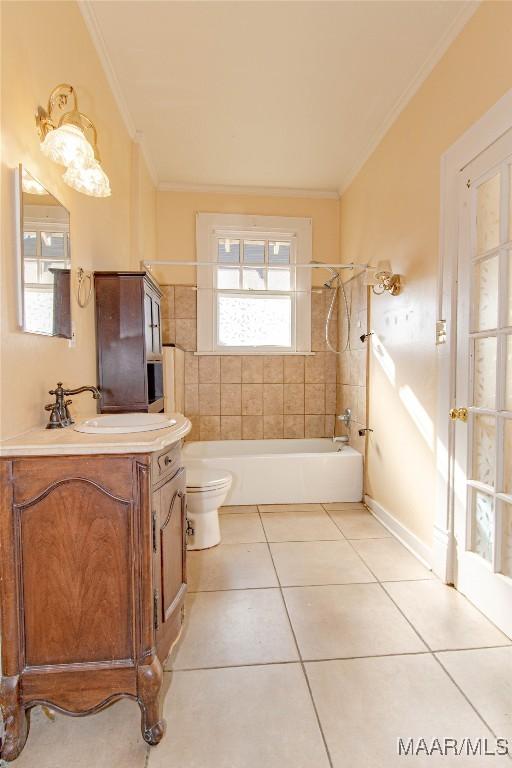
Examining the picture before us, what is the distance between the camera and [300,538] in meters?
2.46

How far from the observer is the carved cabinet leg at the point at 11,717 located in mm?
1070

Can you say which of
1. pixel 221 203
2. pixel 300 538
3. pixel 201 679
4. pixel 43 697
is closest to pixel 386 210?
pixel 221 203

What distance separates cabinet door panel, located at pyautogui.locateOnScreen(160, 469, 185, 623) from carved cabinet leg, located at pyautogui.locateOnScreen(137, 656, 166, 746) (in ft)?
0.48

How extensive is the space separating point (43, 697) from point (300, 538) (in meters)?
1.61

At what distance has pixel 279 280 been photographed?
3.71 meters

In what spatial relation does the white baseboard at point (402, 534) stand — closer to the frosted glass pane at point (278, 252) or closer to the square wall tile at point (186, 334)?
the square wall tile at point (186, 334)

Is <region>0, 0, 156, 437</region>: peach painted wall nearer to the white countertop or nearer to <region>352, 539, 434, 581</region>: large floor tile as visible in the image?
the white countertop

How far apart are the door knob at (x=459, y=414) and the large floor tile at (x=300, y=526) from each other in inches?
43.2

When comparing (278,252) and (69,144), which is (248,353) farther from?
(69,144)

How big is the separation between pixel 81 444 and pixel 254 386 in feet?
8.70

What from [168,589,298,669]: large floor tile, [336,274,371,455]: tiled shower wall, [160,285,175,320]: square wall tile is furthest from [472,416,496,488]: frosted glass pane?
[160,285,175,320]: square wall tile

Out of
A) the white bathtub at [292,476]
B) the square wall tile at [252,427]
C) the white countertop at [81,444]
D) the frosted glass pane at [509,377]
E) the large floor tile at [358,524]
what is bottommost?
the large floor tile at [358,524]

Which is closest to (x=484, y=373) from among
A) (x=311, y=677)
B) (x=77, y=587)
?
(x=311, y=677)

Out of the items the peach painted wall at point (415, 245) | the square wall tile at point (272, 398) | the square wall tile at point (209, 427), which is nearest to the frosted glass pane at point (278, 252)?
the peach painted wall at point (415, 245)
